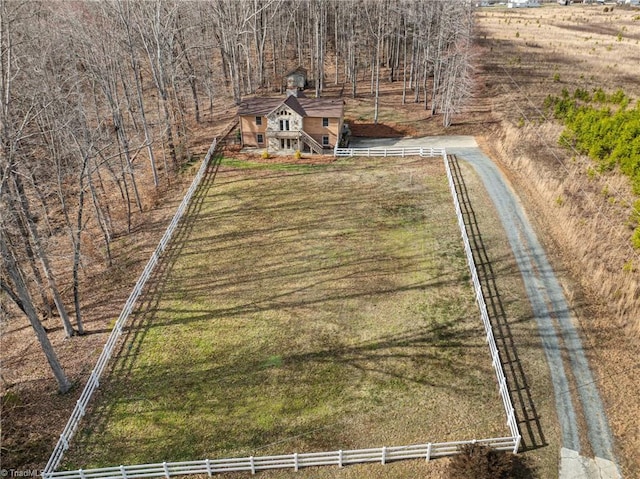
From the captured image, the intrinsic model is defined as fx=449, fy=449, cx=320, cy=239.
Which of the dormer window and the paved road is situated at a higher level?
the dormer window

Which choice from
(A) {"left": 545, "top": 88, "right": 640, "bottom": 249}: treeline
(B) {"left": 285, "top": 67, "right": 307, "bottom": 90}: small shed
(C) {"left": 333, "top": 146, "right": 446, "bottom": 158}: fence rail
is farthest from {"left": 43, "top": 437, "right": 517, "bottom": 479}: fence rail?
(B) {"left": 285, "top": 67, "right": 307, "bottom": 90}: small shed

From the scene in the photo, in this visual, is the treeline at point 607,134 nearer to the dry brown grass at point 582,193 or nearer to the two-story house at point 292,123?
the dry brown grass at point 582,193

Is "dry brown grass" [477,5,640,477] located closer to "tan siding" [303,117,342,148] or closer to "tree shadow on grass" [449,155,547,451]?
"tree shadow on grass" [449,155,547,451]

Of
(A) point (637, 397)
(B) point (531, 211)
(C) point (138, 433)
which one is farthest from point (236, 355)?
(B) point (531, 211)

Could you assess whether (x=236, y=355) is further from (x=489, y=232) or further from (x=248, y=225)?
(x=489, y=232)

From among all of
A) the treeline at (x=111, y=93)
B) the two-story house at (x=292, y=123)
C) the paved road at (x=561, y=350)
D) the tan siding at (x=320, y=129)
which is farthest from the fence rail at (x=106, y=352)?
the paved road at (x=561, y=350)

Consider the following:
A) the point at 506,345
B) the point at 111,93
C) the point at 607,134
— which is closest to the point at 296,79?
the point at 111,93

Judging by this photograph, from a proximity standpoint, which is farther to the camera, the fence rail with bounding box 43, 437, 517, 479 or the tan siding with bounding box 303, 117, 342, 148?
the tan siding with bounding box 303, 117, 342, 148
